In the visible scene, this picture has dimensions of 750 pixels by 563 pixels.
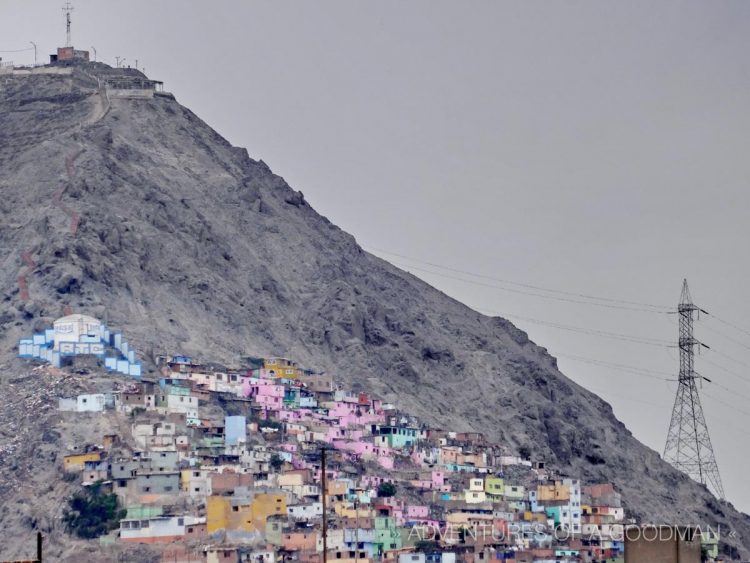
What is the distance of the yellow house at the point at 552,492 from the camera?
4001 inches

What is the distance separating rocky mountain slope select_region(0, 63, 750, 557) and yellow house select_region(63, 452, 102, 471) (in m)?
10.6

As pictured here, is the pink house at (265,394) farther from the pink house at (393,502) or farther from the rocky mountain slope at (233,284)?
the pink house at (393,502)

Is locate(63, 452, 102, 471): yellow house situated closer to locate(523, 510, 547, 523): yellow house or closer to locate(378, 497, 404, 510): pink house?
locate(378, 497, 404, 510): pink house

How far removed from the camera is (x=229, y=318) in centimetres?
10988

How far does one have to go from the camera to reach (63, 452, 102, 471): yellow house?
87.8 metres

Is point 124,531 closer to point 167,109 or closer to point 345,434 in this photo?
point 345,434

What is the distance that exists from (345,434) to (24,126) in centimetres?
3420

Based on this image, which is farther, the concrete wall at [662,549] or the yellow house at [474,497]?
the yellow house at [474,497]

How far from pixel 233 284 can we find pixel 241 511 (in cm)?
2862

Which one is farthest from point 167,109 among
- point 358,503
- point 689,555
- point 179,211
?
point 689,555

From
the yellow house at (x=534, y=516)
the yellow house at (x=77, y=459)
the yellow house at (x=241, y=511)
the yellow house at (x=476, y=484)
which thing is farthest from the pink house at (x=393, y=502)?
the yellow house at (x=77, y=459)

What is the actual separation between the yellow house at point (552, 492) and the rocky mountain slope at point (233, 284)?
7.74 metres

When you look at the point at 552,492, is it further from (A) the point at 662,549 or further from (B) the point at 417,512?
(A) the point at 662,549

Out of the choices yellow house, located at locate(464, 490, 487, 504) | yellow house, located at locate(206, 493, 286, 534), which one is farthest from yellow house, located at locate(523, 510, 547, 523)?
yellow house, located at locate(206, 493, 286, 534)
